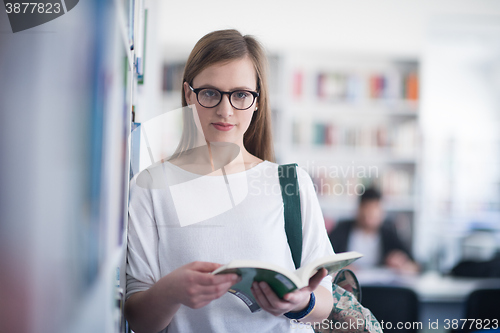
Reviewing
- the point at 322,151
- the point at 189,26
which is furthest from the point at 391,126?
the point at 189,26

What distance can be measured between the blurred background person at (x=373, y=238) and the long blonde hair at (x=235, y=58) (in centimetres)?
167

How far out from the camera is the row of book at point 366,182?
3.08 m

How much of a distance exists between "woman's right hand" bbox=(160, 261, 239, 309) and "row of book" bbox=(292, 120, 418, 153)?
8.19 ft

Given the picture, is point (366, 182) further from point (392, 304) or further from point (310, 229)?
point (310, 229)

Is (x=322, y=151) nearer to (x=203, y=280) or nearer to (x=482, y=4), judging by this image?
(x=482, y=4)

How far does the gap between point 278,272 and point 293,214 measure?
1.00ft

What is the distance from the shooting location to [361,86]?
312 cm

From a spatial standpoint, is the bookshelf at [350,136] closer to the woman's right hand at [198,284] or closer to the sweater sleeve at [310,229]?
the sweater sleeve at [310,229]

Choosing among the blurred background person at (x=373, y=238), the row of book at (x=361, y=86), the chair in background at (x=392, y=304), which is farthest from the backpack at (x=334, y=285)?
the row of book at (x=361, y=86)

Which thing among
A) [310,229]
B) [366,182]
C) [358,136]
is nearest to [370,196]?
[366,182]

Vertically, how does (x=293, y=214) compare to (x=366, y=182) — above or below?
above

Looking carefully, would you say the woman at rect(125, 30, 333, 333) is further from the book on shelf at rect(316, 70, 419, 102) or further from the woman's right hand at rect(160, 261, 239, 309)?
the book on shelf at rect(316, 70, 419, 102)

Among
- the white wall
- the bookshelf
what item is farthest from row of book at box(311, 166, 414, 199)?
the white wall

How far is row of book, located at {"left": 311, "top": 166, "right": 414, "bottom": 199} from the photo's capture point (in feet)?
10.1
